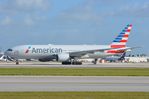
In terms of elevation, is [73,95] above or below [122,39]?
below

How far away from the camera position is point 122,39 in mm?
86938

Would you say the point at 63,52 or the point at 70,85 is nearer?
the point at 70,85

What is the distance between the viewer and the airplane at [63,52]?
78062 mm

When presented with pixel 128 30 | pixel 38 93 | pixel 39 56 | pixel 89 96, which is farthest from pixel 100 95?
pixel 128 30

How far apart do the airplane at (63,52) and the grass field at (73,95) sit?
187 ft

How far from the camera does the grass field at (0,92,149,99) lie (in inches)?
728

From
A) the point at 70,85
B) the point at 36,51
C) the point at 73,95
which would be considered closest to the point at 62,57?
the point at 36,51

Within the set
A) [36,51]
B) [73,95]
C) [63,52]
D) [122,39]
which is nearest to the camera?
[73,95]

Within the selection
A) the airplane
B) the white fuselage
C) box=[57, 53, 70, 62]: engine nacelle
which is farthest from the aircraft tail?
box=[57, 53, 70, 62]: engine nacelle

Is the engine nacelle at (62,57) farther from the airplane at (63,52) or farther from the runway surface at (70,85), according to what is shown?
the runway surface at (70,85)

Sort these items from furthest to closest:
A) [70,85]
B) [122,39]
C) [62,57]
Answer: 1. [122,39]
2. [62,57]
3. [70,85]

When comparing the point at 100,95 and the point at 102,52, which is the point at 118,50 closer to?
the point at 102,52

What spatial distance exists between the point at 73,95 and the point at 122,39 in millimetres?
68490

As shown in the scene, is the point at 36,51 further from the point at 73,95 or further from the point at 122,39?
the point at 73,95
